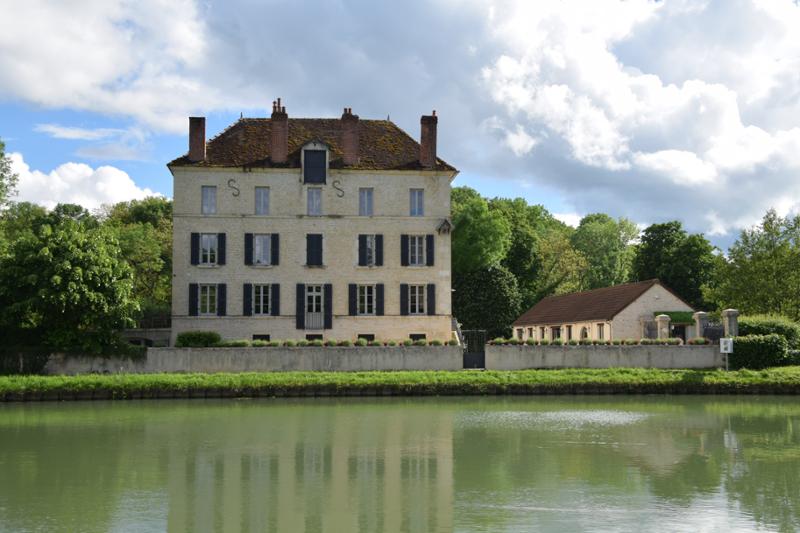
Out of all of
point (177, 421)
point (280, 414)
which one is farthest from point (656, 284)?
point (177, 421)

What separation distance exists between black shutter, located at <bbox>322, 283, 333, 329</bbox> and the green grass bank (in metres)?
6.81

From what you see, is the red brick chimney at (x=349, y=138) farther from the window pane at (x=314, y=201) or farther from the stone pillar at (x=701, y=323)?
the stone pillar at (x=701, y=323)

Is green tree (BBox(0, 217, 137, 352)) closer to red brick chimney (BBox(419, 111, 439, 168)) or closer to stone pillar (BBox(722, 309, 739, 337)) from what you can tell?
red brick chimney (BBox(419, 111, 439, 168))

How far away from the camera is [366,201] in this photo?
38.9m

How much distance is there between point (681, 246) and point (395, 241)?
28.3 metres

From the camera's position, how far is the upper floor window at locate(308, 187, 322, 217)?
38688 millimetres

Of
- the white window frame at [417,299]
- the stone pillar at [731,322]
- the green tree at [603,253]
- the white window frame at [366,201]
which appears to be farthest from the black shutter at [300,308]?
the green tree at [603,253]

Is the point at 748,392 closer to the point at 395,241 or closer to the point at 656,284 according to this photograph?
the point at 656,284

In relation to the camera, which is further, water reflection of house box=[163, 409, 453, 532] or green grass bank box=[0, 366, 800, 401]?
green grass bank box=[0, 366, 800, 401]

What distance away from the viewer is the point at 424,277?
3875 cm

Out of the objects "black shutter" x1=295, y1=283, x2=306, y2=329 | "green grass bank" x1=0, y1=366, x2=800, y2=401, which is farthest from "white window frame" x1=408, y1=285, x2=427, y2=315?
"green grass bank" x1=0, y1=366, x2=800, y2=401

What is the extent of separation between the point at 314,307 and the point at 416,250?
5.09m

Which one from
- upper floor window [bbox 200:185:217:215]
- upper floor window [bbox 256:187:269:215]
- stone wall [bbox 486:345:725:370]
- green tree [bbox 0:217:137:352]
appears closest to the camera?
green tree [bbox 0:217:137:352]

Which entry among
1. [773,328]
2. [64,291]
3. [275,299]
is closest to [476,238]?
[275,299]
